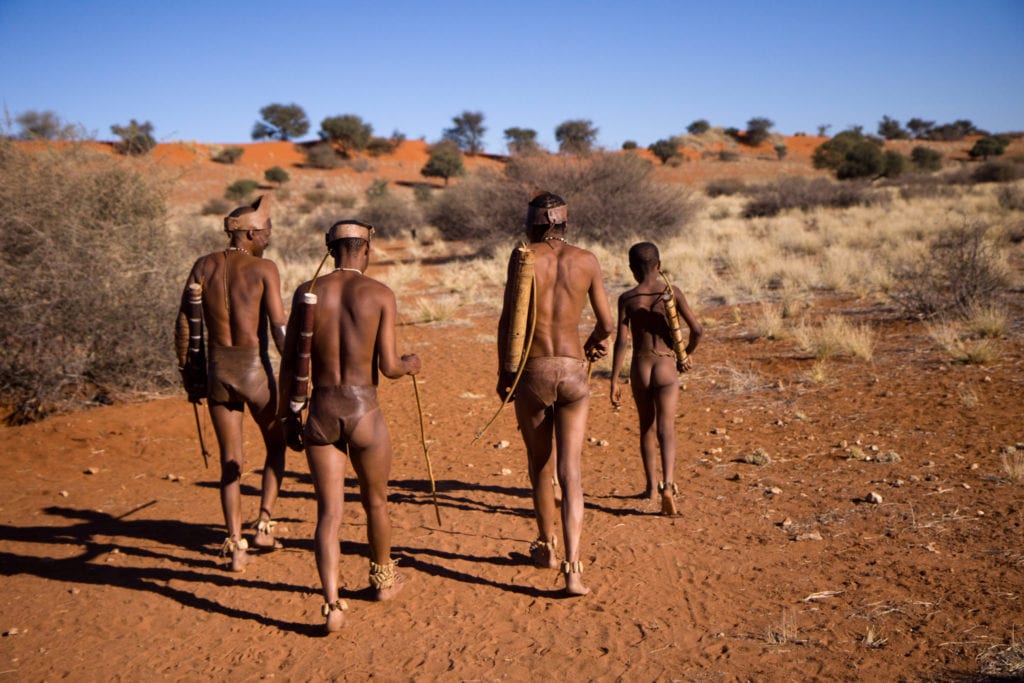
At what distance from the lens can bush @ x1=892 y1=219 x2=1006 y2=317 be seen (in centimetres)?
1070

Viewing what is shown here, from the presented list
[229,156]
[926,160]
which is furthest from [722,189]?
[229,156]

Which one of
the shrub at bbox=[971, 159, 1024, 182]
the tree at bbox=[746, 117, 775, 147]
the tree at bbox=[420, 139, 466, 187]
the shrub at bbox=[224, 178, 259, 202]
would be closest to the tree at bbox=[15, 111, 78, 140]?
the shrub at bbox=[224, 178, 259, 202]

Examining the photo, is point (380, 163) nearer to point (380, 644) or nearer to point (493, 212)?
point (493, 212)

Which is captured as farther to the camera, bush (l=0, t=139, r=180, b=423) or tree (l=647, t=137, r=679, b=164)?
tree (l=647, t=137, r=679, b=164)

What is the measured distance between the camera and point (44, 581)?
4633 millimetres

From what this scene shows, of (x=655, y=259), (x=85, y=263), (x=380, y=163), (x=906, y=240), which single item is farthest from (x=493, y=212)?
(x=380, y=163)

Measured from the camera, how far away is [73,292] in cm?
830

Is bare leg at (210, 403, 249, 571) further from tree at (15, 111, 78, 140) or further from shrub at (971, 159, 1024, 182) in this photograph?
shrub at (971, 159, 1024, 182)

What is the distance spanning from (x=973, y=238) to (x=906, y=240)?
258 inches

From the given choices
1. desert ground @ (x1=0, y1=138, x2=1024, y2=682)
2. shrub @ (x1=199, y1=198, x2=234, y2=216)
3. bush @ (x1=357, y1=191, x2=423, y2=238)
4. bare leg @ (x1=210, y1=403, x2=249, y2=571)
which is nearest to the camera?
desert ground @ (x1=0, y1=138, x2=1024, y2=682)

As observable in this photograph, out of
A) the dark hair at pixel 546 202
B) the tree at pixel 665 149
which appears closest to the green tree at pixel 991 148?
the tree at pixel 665 149

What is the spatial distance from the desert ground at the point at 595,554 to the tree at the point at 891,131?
7592 centimetres

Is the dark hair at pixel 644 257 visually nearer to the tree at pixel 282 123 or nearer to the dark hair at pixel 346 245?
the dark hair at pixel 346 245

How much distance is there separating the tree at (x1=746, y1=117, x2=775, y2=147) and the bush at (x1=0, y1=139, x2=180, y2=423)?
73.5m
